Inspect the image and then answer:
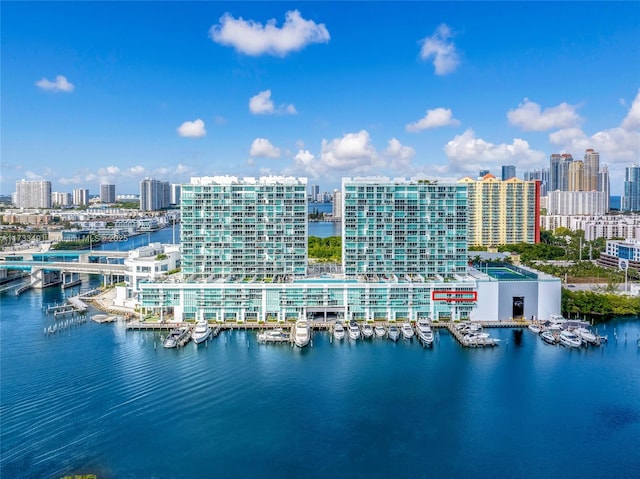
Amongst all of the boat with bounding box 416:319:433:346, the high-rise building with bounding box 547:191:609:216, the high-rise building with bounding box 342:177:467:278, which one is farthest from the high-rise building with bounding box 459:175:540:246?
the high-rise building with bounding box 547:191:609:216

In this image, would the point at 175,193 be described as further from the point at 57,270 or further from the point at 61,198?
the point at 57,270

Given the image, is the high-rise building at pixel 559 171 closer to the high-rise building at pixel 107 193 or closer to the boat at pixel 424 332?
the boat at pixel 424 332

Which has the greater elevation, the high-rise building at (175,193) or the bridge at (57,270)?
the high-rise building at (175,193)

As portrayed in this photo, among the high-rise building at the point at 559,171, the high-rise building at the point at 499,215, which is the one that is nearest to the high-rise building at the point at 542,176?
the high-rise building at the point at 559,171

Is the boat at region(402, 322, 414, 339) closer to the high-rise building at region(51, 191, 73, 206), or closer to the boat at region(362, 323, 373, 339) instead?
the boat at region(362, 323, 373, 339)

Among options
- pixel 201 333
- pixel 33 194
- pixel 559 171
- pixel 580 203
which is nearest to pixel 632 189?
pixel 559 171

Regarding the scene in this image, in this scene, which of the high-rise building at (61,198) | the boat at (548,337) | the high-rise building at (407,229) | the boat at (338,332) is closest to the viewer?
the boat at (548,337)
